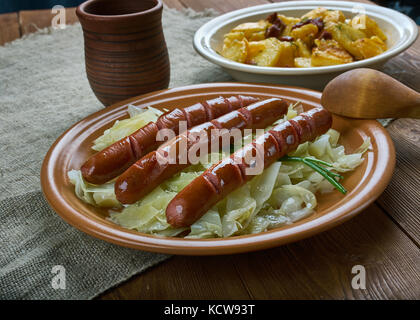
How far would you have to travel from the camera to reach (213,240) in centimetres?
110

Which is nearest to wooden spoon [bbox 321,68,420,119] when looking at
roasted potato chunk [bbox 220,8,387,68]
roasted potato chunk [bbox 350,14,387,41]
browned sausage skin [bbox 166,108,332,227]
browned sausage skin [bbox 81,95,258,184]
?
browned sausage skin [bbox 166,108,332,227]

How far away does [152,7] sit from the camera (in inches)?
79.1

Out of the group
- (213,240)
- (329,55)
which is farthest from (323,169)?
(329,55)

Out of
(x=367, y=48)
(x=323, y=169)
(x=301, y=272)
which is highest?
(x=367, y=48)

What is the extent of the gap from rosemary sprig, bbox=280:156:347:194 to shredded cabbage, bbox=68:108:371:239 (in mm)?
21

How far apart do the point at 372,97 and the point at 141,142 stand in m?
0.81

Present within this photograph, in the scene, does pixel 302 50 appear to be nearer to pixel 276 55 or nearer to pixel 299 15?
pixel 276 55

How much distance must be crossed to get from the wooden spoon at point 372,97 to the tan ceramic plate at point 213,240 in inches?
1.9

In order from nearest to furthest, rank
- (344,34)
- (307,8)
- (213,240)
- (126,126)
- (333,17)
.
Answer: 1. (213,240)
2. (126,126)
3. (344,34)
4. (333,17)
5. (307,8)

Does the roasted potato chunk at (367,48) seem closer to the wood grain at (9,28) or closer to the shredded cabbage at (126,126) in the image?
the shredded cabbage at (126,126)

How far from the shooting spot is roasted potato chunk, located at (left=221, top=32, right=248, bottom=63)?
219cm

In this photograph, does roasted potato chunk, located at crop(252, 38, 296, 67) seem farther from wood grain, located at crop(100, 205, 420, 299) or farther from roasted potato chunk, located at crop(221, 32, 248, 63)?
wood grain, located at crop(100, 205, 420, 299)

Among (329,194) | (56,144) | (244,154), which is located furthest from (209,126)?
(56,144)

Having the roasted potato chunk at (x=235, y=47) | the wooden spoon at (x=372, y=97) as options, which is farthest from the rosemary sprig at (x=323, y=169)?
the roasted potato chunk at (x=235, y=47)
